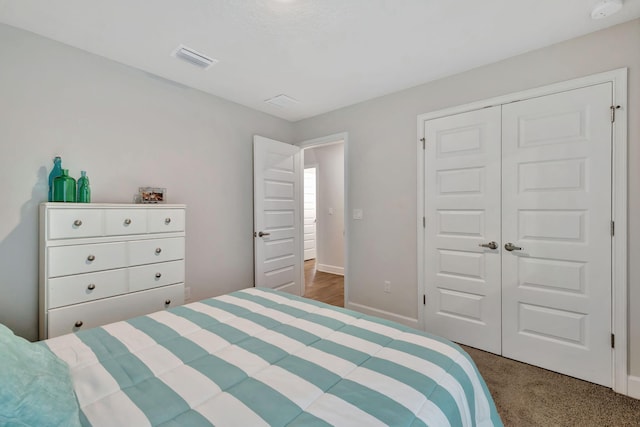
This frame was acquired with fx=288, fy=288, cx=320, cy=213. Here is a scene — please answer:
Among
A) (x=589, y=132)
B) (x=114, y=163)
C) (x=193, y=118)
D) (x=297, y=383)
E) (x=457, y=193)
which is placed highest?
(x=193, y=118)

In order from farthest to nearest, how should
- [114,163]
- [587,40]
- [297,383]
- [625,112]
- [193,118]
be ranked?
1. [193,118]
2. [114,163]
3. [587,40]
4. [625,112]
5. [297,383]

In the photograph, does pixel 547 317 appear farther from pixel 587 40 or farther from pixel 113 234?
pixel 113 234

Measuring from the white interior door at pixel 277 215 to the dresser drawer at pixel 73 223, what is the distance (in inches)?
61.9

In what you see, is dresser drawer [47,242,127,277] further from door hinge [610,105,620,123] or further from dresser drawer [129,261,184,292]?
door hinge [610,105,620,123]

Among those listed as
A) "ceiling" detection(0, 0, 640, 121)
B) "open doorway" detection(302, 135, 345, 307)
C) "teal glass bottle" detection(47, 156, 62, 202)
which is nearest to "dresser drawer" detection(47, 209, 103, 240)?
"teal glass bottle" detection(47, 156, 62, 202)

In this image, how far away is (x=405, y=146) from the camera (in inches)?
117

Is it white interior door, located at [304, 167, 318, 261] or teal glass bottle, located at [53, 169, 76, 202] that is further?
white interior door, located at [304, 167, 318, 261]

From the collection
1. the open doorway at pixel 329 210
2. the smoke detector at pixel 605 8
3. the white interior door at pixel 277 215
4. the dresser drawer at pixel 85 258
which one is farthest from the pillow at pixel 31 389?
the open doorway at pixel 329 210

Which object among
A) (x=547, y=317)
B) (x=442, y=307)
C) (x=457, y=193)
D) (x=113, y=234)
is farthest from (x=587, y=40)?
(x=113, y=234)

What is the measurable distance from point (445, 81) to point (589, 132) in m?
1.19

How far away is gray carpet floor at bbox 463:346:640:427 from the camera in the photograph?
1.69 m

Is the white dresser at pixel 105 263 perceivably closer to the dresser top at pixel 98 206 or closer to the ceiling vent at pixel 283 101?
the dresser top at pixel 98 206

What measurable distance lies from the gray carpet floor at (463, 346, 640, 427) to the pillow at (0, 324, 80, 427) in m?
2.11

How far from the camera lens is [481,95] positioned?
2514 mm
